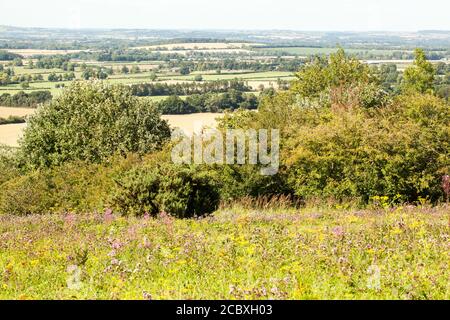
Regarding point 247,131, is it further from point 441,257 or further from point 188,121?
point 188,121

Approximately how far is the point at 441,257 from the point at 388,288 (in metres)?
1.90

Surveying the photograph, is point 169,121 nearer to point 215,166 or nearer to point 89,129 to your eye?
point 89,129

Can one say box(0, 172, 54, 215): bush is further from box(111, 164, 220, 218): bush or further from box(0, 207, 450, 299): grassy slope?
box(0, 207, 450, 299): grassy slope

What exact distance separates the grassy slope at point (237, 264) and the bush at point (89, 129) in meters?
24.0

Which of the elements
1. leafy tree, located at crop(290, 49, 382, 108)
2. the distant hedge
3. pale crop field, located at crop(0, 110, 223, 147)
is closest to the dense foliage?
leafy tree, located at crop(290, 49, 382, 108)

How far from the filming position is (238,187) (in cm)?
2312

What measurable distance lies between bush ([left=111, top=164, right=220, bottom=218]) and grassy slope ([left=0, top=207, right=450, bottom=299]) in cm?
482

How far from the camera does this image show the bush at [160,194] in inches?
647

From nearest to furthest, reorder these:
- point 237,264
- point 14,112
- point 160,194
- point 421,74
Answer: point 237,264 < point 160,194 < point 421,74 < point 14,112
